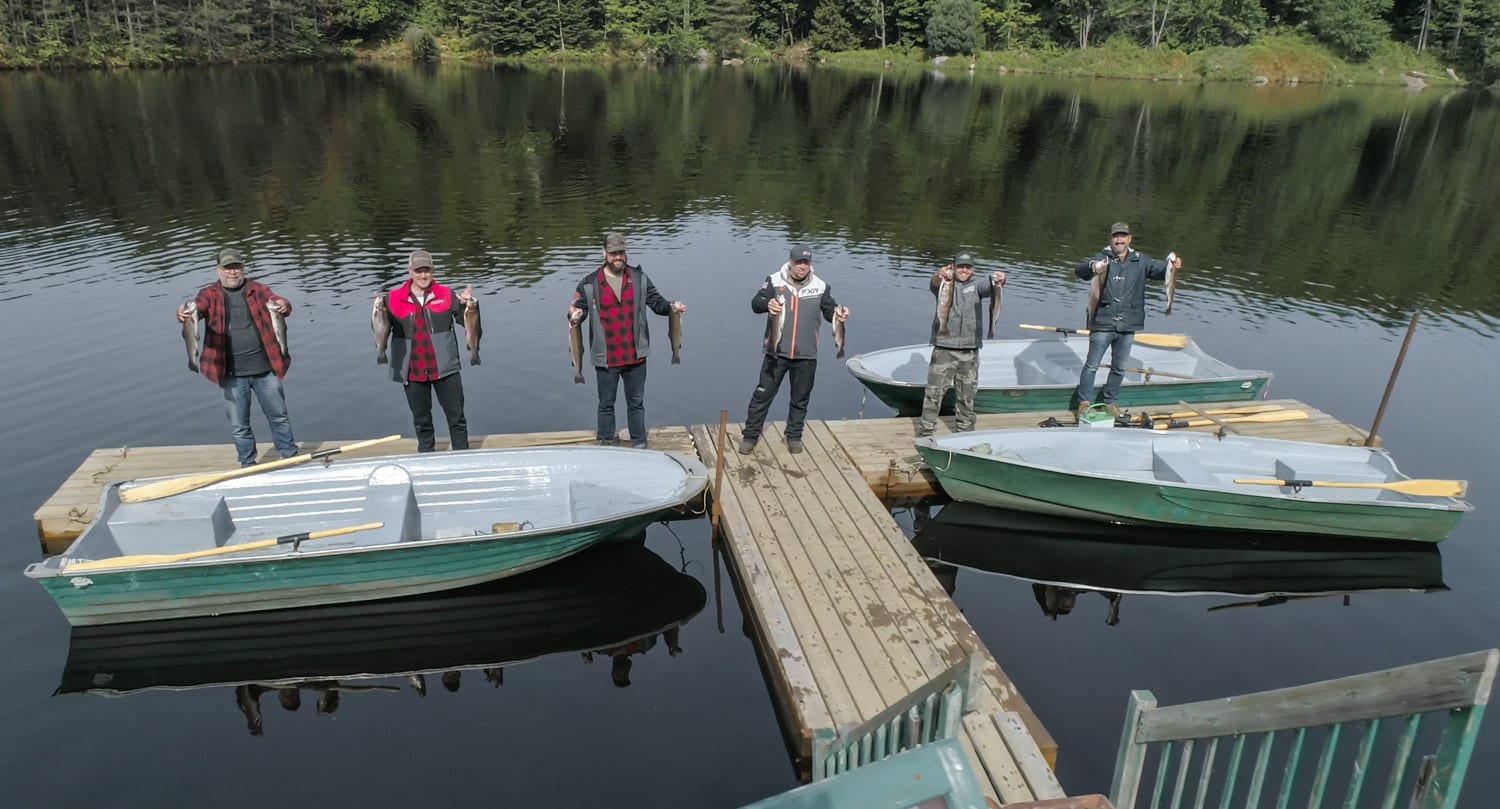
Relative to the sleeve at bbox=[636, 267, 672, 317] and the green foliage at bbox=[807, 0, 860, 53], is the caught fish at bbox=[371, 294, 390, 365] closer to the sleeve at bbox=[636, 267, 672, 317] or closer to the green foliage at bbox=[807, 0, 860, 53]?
the sleeve at bbox=[636, 267, 672, 317]

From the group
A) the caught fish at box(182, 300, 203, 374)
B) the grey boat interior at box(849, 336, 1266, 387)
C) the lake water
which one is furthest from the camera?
the grey boat interior at box(849, 336, 1266, 387)

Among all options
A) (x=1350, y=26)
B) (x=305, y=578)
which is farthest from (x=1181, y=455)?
(x=1350, y=26)

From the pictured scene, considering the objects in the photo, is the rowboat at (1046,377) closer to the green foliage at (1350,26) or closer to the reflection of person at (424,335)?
the reflection of person at (424,335)

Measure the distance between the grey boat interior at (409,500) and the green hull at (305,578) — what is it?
0.49 ft

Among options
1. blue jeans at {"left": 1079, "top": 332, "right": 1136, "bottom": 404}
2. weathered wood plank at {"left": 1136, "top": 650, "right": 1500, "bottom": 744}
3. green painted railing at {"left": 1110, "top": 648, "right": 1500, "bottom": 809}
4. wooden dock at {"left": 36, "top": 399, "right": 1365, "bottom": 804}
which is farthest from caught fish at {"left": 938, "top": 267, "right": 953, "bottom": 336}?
weathered wood plank at {"left": 1136, "top": 650, "right": 1500, "bottom": 744}

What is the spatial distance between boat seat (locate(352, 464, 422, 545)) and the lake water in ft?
4.59

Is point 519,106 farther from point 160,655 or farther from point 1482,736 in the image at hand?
point 1482,736

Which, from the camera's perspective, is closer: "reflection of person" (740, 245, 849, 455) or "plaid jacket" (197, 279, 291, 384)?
"plaid jacket" (197, 279, 291, 384)

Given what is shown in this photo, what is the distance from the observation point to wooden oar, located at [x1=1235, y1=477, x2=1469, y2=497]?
9289 millimetres

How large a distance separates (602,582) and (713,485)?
1.55 metres

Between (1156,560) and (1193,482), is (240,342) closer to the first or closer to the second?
(1156,560)

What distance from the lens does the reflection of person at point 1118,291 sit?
35.8 ft

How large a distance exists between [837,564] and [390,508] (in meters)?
4.25

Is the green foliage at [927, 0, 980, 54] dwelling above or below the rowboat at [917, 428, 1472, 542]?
above
